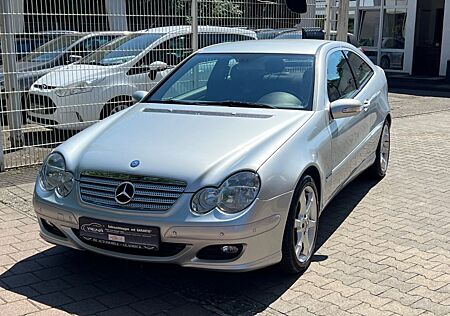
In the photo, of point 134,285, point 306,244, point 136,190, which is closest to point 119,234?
point 136,190

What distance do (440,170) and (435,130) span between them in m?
3.38

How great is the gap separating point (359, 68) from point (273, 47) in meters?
1.30

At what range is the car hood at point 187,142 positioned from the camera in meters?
3.65

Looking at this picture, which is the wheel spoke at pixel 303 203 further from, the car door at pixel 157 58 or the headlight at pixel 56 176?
the car door at pixel 157 58

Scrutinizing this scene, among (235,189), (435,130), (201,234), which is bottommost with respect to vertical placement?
(435,130)

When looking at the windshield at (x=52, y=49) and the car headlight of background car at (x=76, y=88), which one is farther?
the car headlight of background car at (x=76, y=88)

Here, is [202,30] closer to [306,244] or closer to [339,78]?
[339,78]

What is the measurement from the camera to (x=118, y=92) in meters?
8.09

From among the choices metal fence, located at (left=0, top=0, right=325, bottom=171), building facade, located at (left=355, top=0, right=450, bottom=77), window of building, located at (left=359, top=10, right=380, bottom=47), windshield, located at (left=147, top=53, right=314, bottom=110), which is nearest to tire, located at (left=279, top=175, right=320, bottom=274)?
windshield, located at (left=147, top=53, right=314, bottom=110)

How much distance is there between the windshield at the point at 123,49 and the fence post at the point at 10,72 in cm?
110

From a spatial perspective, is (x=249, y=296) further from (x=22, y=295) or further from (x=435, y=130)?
(x=435, y=130)

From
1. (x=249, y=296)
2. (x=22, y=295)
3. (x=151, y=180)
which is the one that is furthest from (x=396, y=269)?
(x=22, y=295)

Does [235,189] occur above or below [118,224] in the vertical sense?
above

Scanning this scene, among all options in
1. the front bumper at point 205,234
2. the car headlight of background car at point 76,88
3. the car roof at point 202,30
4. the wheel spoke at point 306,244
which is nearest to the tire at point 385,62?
the car roof at point 202,30
